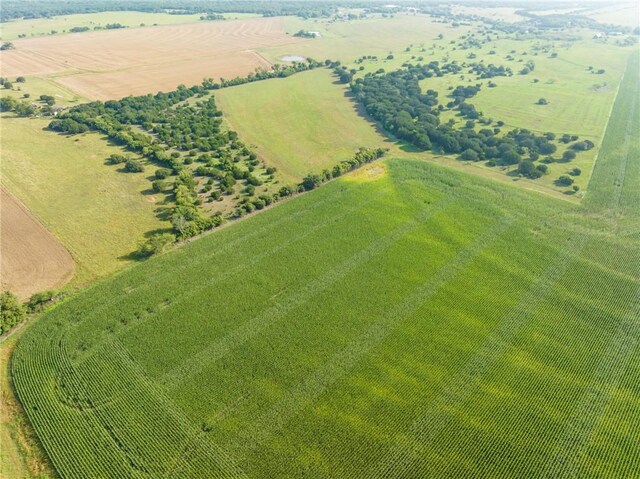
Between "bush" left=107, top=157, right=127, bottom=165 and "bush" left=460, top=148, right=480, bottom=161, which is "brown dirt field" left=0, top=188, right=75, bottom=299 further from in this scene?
"bush" left=460, top=148, right=480, bottom=161

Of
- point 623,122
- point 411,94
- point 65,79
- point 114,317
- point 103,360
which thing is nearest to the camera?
point 103,360

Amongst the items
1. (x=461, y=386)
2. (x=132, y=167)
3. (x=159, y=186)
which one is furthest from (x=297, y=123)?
(x=461, y=386)

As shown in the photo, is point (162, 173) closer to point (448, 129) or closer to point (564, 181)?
point (448, 129)

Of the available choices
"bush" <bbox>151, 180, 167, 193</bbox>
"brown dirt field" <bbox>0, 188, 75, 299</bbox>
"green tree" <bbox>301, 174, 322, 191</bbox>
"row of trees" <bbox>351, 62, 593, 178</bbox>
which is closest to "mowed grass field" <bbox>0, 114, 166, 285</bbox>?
"brown dirt field" <bbox>0, 188, 75, 299</bbox>

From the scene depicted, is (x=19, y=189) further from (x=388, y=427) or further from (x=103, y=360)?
(x=388, y=427)

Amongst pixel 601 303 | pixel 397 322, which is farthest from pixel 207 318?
pixel 601 303

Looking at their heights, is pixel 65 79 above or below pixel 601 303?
above

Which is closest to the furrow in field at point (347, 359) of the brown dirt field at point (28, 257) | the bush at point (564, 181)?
the bush at point (564, 181)
